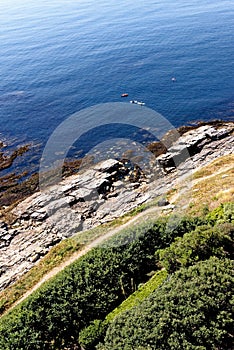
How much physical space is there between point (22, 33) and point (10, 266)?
111521 mm

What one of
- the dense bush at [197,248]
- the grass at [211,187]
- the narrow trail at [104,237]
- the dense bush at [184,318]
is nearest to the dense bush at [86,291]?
the dense bush at [197,248]

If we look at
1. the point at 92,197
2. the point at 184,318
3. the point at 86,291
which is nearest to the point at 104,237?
the point at 86,291

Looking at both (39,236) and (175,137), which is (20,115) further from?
(39,236)

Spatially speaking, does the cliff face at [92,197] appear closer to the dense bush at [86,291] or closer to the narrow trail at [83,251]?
the narrow trail at [83,251]

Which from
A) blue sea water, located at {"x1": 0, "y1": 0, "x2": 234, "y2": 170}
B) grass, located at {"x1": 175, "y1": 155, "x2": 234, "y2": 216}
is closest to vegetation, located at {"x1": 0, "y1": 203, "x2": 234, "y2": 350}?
grass, located at {"x1": 175, "y1": 155, "x2": 234, "y2": 216}

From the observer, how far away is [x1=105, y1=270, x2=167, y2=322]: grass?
58.7 feet

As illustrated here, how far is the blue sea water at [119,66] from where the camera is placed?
192 feet

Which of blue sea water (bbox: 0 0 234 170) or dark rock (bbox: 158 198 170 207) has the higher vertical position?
blue sea water (bbox: 0 0 234 170)

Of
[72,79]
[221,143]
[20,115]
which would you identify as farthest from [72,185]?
[72,79]

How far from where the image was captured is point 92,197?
38875 mm

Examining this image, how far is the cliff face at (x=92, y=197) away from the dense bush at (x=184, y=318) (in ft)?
57.4

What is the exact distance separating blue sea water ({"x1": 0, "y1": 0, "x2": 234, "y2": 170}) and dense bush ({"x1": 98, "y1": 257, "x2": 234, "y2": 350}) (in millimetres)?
39641

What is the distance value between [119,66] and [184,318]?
7072 centimetres

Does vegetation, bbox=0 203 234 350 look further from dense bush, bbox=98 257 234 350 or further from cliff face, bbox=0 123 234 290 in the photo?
cliff face, bbox=0 123 234 290
